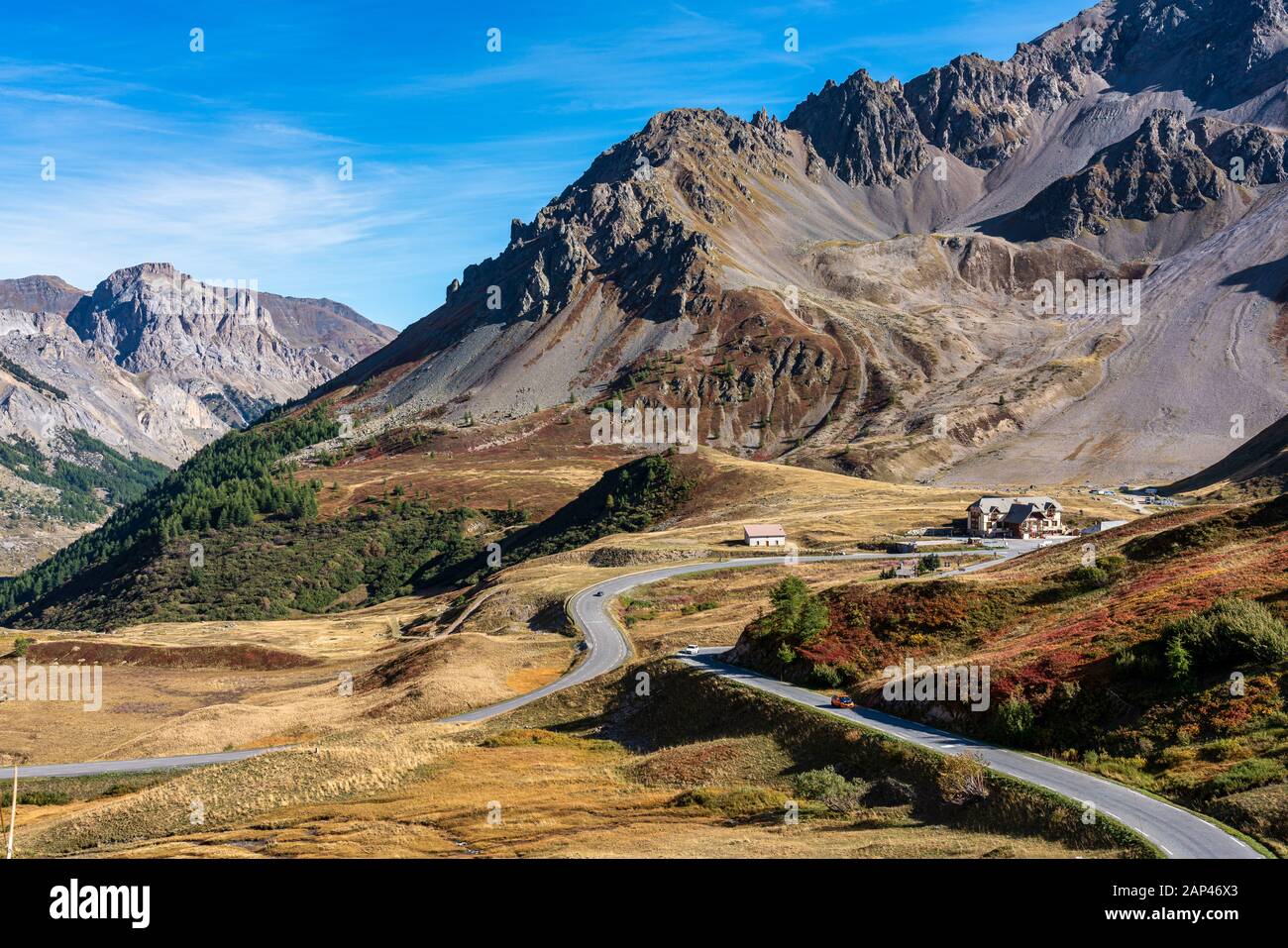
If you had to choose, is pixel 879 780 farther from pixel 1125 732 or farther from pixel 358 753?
pixel 358 753

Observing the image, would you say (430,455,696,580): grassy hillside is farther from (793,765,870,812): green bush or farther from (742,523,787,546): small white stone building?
(793,765,870,812): green bush

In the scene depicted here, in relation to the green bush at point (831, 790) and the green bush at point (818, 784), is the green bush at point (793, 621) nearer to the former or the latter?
A: the green bush at point (818, 784)

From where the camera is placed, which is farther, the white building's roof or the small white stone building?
the white building's roof

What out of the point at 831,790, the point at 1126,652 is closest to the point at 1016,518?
the point at 1126,652

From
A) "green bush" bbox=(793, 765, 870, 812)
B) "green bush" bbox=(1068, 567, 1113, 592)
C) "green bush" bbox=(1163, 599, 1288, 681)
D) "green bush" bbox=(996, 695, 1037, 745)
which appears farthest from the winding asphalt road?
"green bush" bbox=(1068, 567, 1113, 592)

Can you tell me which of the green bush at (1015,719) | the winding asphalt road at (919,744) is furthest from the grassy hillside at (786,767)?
the green bush at (1015,719)

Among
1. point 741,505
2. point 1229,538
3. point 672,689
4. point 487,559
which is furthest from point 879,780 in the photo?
point 487,559

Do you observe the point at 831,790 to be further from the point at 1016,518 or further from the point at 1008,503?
the point at 1008,503
